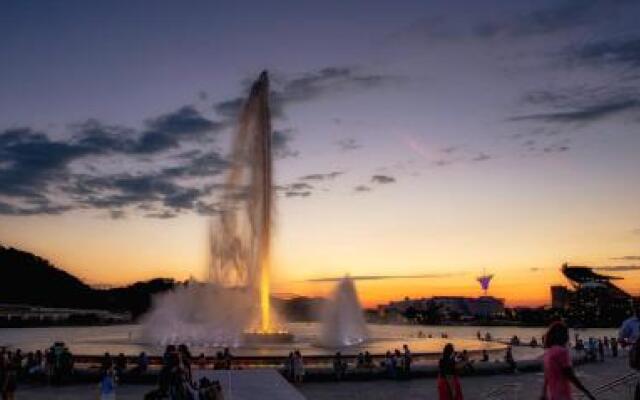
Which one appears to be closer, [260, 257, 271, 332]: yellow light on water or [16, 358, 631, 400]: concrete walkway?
[16, 358, 631, 400]: concrete walkway

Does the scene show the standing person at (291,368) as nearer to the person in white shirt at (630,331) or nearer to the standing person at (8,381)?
the standing person at (8,381)

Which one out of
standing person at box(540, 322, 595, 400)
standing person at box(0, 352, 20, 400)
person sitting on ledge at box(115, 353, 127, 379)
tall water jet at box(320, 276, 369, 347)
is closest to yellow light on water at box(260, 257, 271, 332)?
tall water jet at box(320, 276, 369, 347)

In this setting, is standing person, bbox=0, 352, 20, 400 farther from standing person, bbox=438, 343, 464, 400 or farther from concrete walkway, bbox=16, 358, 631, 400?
standing person, bbox=438, 343, 464, 400

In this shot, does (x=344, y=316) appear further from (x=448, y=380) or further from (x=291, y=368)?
(x=448, y=380)

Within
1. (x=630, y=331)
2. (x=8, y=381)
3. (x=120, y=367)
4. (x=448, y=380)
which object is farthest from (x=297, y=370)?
(x=630, y=331)

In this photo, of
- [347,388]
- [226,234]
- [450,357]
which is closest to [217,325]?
[226,234]

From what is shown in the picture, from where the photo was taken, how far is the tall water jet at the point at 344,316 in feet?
234

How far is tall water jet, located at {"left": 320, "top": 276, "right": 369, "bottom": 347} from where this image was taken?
234ft

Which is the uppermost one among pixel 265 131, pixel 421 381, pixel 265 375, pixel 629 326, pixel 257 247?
pixel 265 131

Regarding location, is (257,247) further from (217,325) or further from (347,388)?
(347,388)

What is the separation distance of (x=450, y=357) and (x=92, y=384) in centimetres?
2158

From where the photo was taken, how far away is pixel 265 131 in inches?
2317

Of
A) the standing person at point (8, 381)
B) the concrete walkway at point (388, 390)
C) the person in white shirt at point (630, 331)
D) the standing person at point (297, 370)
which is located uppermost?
the person in white shirt at point (630, 331)

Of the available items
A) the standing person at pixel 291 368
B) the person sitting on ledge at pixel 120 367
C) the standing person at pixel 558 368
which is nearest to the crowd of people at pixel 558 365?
the standing person at pixel 558 368
